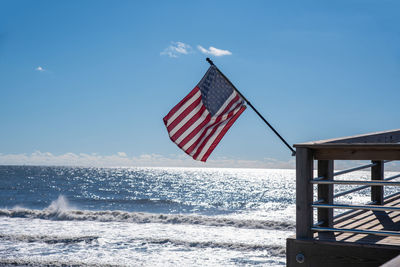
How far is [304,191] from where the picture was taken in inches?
142

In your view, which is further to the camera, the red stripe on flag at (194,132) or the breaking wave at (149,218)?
the breaking wave at (149,218)

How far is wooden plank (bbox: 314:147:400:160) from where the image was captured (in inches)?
136

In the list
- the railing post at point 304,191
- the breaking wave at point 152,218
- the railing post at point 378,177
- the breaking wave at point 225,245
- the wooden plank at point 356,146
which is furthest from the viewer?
the breaking wave at point 152,218

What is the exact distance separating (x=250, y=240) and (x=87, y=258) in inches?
257

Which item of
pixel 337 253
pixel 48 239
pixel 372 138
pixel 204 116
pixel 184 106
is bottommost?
pixel 48 239

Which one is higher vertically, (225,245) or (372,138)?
(372,138)

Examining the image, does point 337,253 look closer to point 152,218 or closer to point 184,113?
point 184,113

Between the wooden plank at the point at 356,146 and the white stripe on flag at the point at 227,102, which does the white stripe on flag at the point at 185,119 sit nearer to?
the white stripe on flag at the point at 227,102

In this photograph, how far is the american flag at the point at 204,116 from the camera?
534cm

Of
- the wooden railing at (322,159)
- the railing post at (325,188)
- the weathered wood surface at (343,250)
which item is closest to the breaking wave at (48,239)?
the railing post at (325,188)

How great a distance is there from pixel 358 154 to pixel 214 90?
245 centimetres

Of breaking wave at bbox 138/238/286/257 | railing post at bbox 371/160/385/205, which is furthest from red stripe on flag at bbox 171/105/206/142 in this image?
breaking wave at bbox 138/238/286/257

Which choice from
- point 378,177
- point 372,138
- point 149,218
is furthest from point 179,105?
point 149,218

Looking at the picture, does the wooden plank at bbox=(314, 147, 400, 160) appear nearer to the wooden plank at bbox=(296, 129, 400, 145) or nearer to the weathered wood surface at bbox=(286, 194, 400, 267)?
the wooden plank at bbox=(296, 129, 400, 145)
